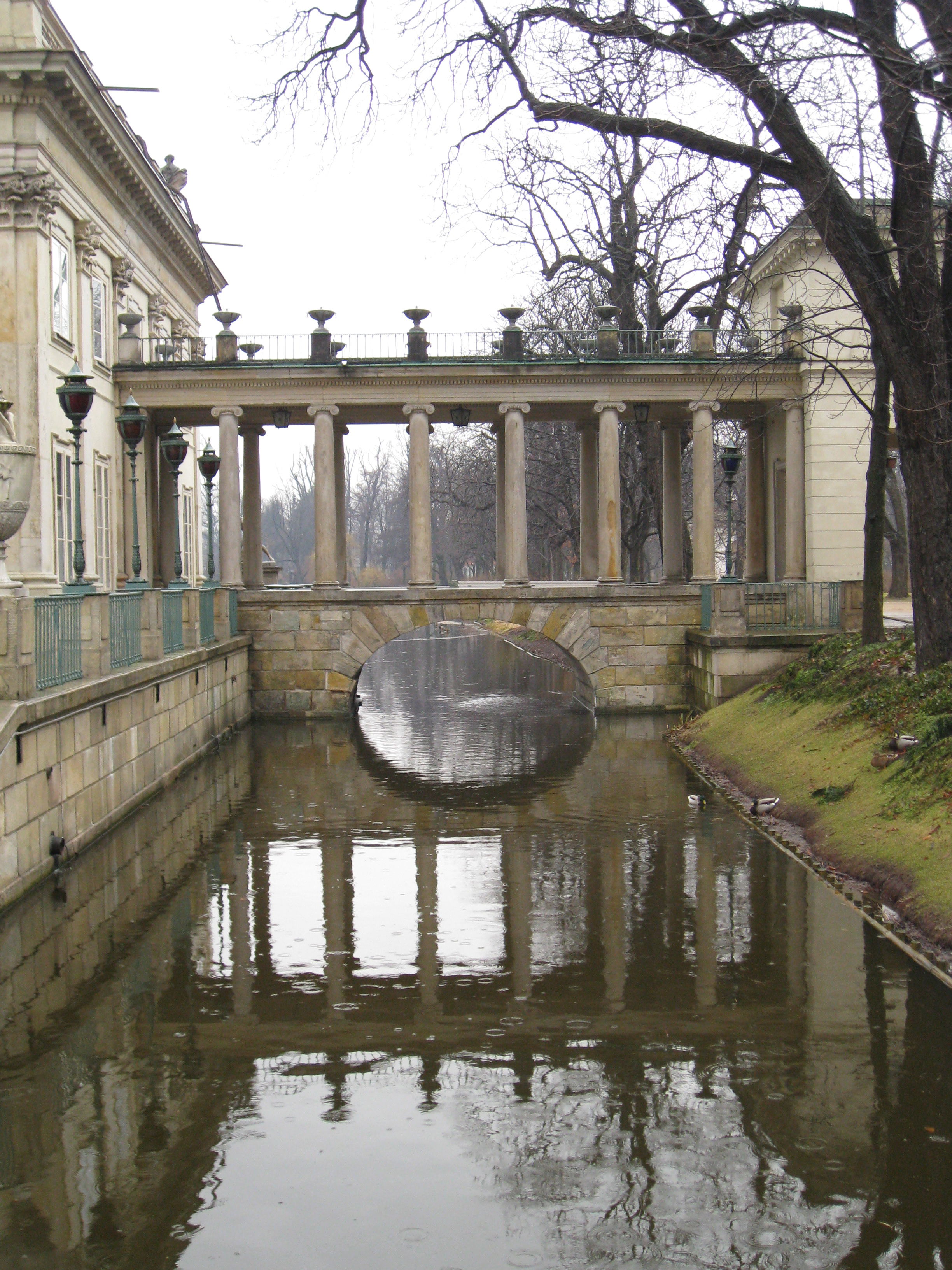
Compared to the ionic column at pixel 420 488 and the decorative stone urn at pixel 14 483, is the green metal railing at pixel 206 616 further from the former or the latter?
the decorative stone urn at pixel 14 483

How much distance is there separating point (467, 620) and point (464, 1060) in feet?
62.0

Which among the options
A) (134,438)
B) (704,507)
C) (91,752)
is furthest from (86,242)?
(91,752)

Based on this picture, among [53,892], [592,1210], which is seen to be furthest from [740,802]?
[592,1210]

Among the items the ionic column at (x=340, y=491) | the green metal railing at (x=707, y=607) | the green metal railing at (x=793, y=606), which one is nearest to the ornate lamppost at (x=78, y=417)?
the ionic column at (x=340, y=491)

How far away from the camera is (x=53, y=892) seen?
38.2ft

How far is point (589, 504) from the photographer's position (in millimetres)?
30766

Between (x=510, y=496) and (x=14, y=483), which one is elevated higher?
(x=510, y=496)

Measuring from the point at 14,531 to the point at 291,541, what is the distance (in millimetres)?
105236

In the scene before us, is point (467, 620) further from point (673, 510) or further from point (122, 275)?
point (122, 275)

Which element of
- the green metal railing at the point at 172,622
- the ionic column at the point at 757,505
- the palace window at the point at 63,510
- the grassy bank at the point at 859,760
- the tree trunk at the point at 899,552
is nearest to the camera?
the grassy bank at the point at 859,760

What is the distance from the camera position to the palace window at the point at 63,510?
24.6 meters

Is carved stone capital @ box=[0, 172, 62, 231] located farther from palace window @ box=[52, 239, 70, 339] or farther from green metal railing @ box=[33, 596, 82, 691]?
green metal railing @ box=[33, 596, 82, 691]

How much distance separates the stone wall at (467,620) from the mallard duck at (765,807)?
37.0 feet

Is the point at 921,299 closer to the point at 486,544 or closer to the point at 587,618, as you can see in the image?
the point at 587,618
